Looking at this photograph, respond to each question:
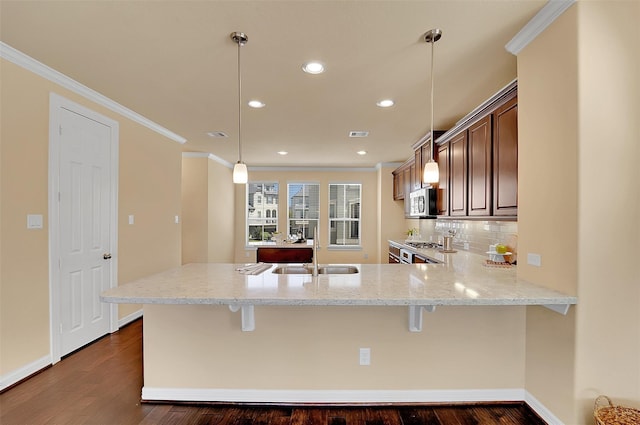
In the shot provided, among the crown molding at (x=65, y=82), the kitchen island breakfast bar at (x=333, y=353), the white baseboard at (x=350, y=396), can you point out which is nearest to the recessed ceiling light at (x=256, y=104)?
the crown molding at (x=65, y=82)

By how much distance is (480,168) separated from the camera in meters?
2.73

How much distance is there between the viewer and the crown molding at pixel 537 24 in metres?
1.62

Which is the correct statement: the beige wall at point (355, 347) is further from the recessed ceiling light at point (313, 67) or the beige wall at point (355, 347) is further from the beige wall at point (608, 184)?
the recessed ceiling light at point (313, 67)

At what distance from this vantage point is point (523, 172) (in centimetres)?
195

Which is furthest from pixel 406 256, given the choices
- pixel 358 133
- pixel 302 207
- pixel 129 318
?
pixel 129 318

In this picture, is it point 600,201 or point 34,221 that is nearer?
point 600,201

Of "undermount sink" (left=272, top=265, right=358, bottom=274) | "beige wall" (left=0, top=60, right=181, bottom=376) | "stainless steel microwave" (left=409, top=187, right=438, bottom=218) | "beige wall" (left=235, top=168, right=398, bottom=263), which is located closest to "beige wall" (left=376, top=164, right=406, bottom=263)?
"beige wall" (left=235, top=168, right=398, bottom=263)

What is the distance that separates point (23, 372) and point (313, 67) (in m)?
3.23

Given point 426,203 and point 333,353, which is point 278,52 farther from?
point 426,203

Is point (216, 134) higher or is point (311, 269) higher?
point (216, 134)

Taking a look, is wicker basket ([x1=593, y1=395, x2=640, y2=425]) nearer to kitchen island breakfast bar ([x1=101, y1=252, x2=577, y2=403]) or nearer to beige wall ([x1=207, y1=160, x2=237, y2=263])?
kitchen island breakfast bar ([x1=101, y1=252, x2=577, y2=403])

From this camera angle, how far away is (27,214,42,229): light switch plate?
7.73 feet

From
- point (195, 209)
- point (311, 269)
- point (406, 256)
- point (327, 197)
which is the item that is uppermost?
point (327, 197)

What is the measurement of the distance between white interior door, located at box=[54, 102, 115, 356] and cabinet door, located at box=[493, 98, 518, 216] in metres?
3.69
